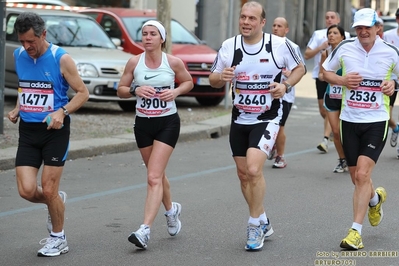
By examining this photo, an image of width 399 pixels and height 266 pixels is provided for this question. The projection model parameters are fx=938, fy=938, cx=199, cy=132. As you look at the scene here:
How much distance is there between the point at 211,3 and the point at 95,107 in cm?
1755

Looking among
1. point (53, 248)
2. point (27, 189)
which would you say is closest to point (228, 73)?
point (27, 189)

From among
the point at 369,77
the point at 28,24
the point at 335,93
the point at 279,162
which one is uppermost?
the point at 28,24

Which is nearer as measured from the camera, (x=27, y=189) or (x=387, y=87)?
(x=27, y=189)

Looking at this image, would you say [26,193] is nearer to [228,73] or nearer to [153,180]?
[153,180]

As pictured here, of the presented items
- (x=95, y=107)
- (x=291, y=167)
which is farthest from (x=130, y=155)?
(x=95, y=107)

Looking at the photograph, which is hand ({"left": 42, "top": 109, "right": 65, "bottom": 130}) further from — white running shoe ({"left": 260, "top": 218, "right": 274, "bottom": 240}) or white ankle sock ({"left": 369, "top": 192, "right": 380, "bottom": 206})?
white ankle sock ({"left": 369, "top": 192, "right": 380, "bottom": 206})

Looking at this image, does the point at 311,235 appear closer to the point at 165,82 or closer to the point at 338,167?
the point at 165,82

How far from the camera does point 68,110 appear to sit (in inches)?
275

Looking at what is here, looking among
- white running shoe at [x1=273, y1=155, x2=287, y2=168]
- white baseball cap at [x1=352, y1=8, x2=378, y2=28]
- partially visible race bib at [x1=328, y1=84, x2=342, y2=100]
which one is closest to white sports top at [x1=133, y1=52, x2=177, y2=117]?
white baseball cap at [x1=352, y1=8, x2=378, y2=28]

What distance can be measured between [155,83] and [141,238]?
1.27 m

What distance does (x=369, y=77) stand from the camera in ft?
24.8

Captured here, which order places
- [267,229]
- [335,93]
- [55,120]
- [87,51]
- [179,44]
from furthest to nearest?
1. [179,44]
2. [87,51]
3. [335,93]
4. [267,229]
5. [55,120]

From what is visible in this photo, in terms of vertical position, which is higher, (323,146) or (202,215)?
(202,215)

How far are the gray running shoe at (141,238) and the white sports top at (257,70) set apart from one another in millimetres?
1166
